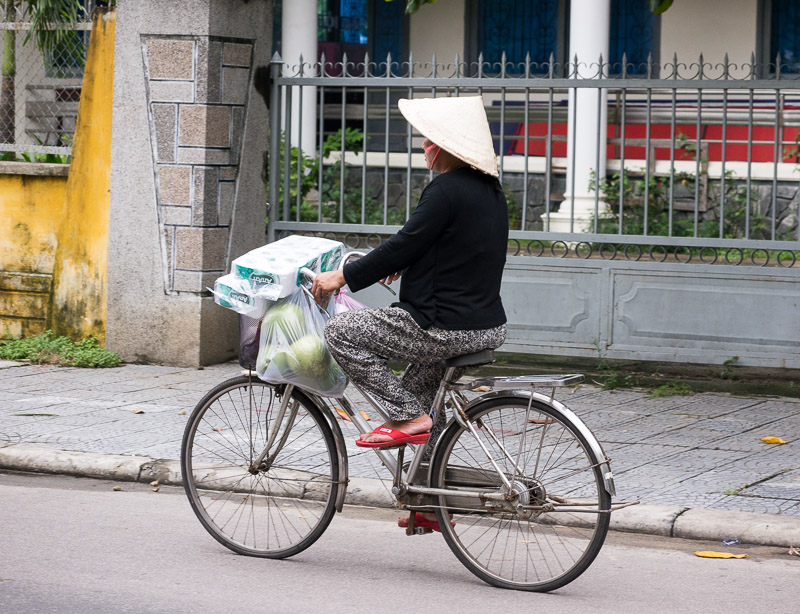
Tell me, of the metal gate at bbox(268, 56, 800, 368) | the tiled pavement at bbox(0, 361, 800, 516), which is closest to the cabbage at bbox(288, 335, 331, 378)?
the tiled pavement at bbox(0, 361, 800, 516)

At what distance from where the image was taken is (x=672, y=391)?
29.6 feet

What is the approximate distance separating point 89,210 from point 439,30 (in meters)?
8.80

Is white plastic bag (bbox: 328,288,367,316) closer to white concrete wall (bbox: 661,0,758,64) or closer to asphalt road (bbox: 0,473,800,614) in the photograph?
asphalt road (bbox: 0,473,800,614)

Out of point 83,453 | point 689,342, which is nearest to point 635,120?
point 689,342

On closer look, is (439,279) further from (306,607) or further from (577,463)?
(306,607)

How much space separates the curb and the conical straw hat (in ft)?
6.31

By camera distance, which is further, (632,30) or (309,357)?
(632,30)

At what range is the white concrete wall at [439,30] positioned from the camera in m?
17.6

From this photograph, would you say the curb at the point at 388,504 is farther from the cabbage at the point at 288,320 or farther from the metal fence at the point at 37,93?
the metal fence at the point at 37,93

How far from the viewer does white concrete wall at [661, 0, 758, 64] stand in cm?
1631

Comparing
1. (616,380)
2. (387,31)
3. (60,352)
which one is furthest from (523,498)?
(387,31)

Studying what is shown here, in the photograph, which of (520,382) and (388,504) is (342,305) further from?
(388,504)

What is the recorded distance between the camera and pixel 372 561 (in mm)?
5246

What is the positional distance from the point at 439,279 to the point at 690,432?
132 inches
